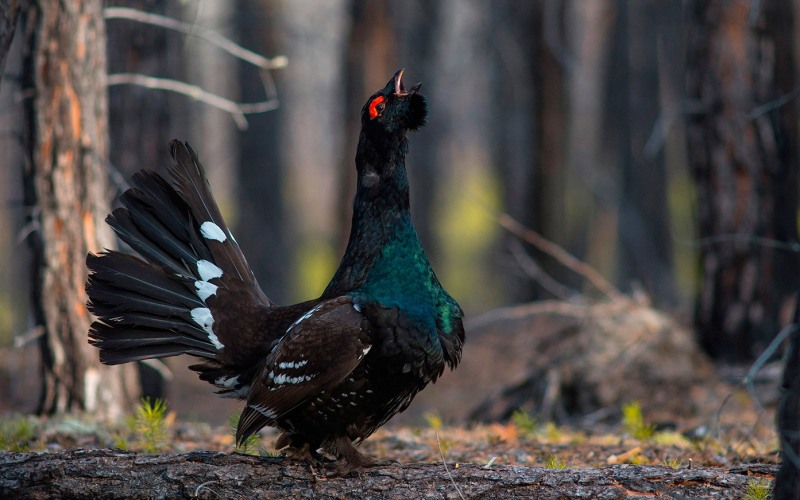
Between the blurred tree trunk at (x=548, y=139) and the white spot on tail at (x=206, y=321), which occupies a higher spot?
the blurred tree trunk at (x=548, y=139)

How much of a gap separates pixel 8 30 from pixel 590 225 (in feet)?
63.9

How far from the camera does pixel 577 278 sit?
57.2 ft

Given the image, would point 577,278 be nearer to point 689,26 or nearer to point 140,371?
point 689,26

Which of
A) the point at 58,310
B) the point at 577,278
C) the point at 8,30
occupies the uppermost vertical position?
the point at 8,30

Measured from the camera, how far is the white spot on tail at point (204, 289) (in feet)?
16.8

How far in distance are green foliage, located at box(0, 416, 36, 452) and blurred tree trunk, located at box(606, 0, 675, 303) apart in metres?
14.8

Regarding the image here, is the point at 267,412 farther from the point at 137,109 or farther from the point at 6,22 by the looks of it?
the point at 137,109

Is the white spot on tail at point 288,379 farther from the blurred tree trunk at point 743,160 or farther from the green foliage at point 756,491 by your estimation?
the blurred tree trunk at point 743,160

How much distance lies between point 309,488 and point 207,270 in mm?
1571

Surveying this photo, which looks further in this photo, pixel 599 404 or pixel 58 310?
pixel 599 404

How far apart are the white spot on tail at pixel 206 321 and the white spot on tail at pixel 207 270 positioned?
0.21 m

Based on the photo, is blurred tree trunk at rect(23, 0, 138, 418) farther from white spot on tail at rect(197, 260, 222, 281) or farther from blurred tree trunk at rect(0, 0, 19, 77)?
white spot on tail at rect(197, 260, 222, 281)

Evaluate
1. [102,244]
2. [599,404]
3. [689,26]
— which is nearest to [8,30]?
[102,244]

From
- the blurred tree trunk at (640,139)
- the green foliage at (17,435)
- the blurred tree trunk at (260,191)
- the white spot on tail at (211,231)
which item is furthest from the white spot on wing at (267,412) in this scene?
the blurred tree trunk at (260,191)
